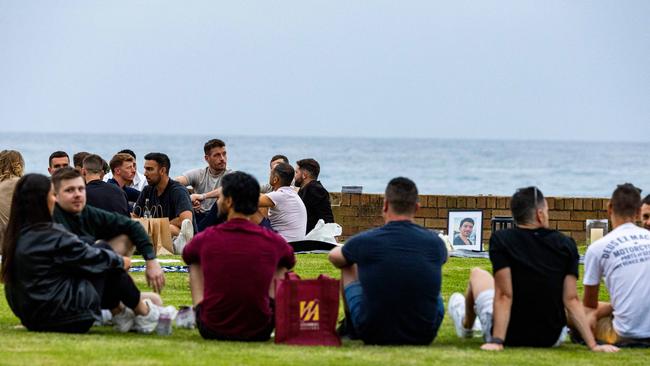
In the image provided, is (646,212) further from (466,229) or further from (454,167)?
(454,167)

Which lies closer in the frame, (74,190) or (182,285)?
(74,190)

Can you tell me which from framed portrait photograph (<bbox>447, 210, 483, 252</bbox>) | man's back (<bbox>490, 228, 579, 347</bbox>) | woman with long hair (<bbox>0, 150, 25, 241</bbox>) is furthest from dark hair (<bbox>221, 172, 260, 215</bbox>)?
framed portrait photograph (<bbox>447, 210, 483, 252</bbox>)

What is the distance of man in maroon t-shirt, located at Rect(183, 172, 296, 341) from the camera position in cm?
704

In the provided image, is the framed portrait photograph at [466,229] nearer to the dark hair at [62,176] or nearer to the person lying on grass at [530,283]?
the person lying on grass at [530,283]

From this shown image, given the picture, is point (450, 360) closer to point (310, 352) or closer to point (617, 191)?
point (310, 352)

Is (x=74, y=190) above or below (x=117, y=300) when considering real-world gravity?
above

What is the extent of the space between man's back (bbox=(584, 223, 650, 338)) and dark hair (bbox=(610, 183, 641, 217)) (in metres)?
0.07

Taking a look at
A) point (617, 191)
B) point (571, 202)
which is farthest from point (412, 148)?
point (617, 191)

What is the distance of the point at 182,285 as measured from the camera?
10250mm

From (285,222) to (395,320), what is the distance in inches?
238

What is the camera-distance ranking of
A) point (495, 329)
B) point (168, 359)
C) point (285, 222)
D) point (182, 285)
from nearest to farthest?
point (168, 359) → point (495, 329) → point (182, 285) → point (285, 222)

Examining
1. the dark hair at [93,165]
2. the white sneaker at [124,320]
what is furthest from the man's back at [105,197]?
the white sneaker at [124,320]

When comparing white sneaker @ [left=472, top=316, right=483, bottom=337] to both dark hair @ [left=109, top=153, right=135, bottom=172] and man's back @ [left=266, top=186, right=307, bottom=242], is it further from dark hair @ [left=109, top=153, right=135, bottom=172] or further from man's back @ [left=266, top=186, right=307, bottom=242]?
dark hair @ [left=109, top=153, right=135, bottom=172]

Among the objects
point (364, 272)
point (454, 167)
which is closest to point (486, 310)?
point (364, 272)
